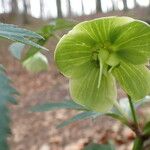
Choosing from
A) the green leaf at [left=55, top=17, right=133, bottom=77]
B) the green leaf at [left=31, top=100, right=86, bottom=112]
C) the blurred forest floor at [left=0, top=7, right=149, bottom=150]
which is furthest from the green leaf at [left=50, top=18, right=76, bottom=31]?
the blurred forest floor at [left=0, top=7, right=149, bottom=150]

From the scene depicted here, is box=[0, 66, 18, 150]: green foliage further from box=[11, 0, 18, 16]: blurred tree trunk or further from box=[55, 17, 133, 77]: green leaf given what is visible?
box=[11, 0, 18, 16]: blurred tree trunk

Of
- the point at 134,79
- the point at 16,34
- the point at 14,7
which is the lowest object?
the point at 14,7

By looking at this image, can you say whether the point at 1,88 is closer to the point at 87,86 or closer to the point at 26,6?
the point at 87,86

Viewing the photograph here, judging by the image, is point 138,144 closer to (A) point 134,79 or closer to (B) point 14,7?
(A) point 134,79

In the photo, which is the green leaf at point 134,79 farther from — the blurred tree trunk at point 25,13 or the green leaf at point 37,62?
the blurred tree trunk at point 25,13

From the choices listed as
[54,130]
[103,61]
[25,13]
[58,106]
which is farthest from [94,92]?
[25,13]

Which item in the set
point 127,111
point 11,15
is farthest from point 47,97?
point 11,15
